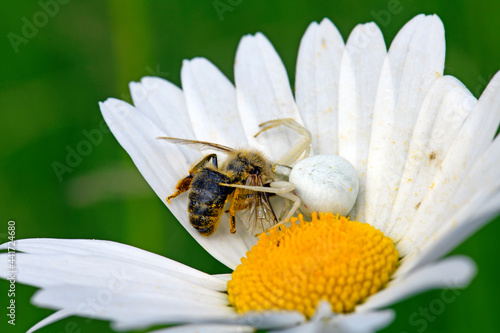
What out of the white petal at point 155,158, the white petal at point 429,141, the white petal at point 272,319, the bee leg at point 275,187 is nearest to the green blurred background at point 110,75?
the white petal at point 155,158

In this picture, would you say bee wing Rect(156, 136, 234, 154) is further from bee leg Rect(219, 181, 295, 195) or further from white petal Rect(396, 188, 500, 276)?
white petal Rect(396, 188, 500, 276)

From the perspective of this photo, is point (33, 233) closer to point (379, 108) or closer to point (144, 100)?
point (144, 100)

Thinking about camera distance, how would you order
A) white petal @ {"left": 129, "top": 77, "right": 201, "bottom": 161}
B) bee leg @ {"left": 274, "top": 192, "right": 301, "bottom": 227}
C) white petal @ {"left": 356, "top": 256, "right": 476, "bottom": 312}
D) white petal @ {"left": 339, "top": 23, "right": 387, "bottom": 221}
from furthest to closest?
white petal @ {"left": 129, "top": 77, "right": 201, "bottom": 161} → white petal @ {"left": 339, "top": 23, "right": 387, "bottom": 221} → bee leg @ {"left": 274, "top": 192, "right": 301, "bottom": 227} → white petal @ {"left": 356, "top": 256, "right": 476, "bottom": 312}

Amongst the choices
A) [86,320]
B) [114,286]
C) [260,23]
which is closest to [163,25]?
[260,23]

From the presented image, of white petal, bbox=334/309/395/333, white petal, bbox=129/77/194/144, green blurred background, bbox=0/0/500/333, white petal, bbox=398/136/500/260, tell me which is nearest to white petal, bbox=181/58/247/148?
white petal, bbox=129/77/194/144

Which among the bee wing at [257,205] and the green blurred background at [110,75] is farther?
the green blurred background at [110,75]

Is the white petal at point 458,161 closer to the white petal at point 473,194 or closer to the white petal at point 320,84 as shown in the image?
the white petal at point 473,194
